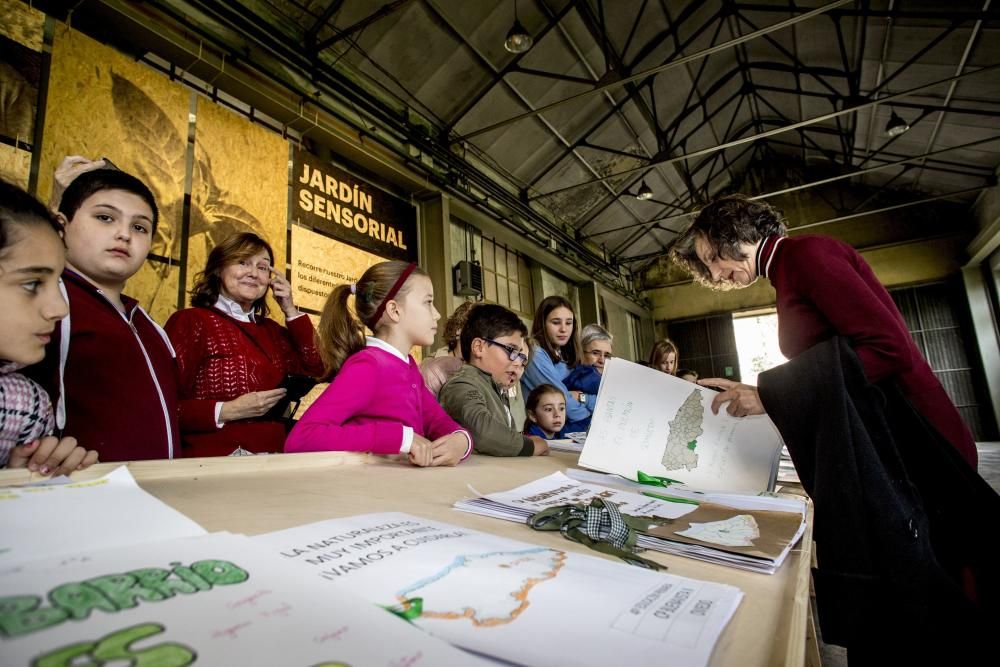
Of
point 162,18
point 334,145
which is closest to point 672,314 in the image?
point 334,145

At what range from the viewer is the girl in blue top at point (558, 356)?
8.51ft

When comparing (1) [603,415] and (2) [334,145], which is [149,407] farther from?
(2) [334,145]

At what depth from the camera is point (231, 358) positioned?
166 centimetres

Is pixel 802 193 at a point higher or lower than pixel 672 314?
higher

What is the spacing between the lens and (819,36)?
607 cm

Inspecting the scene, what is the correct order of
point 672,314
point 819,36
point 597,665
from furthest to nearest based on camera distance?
point 672,314, point 819,36, point 597,665

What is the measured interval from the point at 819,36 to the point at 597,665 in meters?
7.98

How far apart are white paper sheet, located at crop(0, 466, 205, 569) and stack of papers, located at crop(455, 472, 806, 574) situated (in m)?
0.37

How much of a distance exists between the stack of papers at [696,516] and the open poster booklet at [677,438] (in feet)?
0.66

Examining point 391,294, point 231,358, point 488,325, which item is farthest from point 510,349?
point 231,358

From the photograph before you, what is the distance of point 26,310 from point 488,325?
1351 millimetres

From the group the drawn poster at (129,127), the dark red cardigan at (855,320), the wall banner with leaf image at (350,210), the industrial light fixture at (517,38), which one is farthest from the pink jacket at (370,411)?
the industrial light fixture at (517,38)

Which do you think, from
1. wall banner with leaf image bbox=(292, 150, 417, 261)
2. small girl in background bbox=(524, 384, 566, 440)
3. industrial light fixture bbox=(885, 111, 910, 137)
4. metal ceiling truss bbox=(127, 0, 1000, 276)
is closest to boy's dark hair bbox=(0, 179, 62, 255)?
small girl in background bbox=(524, 384, 566, 440)

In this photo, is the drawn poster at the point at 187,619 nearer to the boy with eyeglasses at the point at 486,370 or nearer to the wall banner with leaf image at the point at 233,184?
the boy with eyeglasses at the point at 486,370
